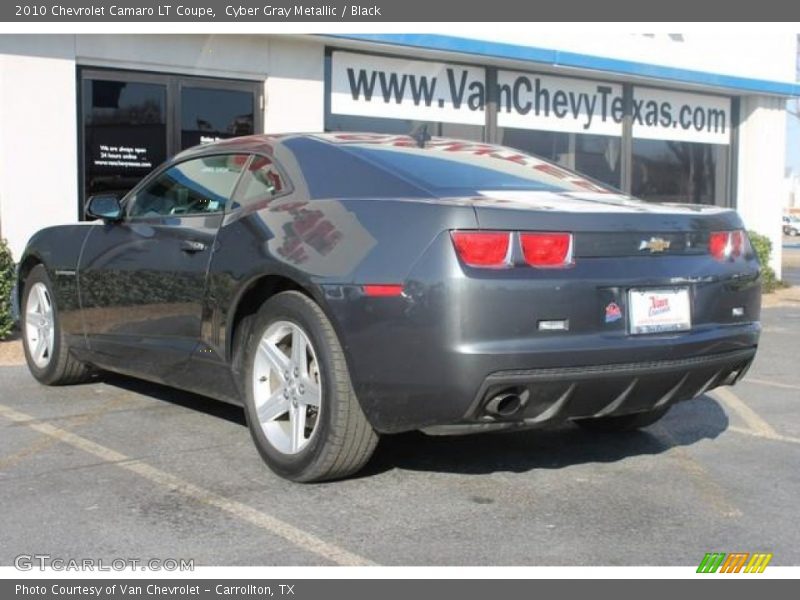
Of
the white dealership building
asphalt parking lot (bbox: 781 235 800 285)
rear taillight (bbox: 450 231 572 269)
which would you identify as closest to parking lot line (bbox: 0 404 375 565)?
rear taillight (bbox: 450 231 572 269)

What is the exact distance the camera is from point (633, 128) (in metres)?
14.8

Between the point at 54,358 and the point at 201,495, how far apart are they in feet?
8.67

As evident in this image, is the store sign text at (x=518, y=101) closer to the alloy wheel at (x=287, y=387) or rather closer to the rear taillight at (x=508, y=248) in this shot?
the alloy wheel at (x=287, y=387)

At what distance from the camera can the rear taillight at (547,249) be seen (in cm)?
386

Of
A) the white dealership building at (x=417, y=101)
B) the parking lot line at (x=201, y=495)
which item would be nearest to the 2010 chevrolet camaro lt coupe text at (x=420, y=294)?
the parking lot line at (x=201, y=495)

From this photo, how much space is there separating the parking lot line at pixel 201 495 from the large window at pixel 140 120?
14.9 feet

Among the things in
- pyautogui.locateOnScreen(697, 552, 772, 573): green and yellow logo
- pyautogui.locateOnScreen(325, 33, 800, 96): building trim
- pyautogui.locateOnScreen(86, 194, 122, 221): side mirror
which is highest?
pyautogui.locateOnScreen(325, 33, 800, 96): building trim

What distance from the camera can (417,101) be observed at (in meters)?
12.1

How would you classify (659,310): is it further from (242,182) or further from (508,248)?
(242,182)

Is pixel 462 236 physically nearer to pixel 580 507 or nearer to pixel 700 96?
pixel 580 507

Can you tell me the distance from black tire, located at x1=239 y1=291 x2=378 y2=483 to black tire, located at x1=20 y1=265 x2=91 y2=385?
7.92 feet

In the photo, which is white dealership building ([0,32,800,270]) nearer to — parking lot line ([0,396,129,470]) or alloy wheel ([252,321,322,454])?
parking lot line ([0,396,129,470])

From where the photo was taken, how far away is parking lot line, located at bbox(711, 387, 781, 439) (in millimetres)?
5586
